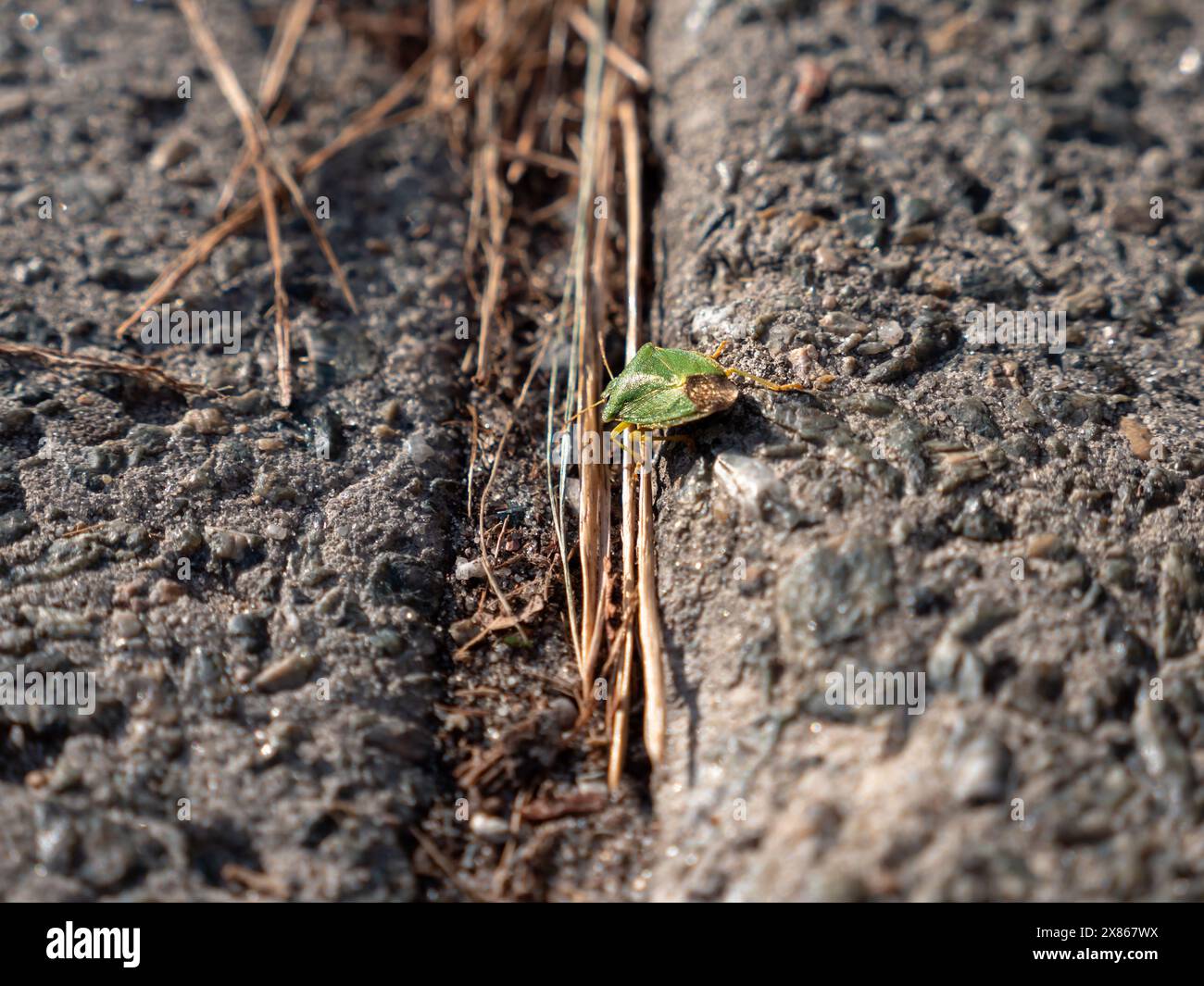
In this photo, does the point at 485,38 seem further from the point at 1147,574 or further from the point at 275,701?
the point at 1147,574

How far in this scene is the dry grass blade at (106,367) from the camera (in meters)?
2.52

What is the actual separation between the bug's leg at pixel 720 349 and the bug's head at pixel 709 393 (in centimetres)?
15

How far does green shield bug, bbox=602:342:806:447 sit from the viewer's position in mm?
2182

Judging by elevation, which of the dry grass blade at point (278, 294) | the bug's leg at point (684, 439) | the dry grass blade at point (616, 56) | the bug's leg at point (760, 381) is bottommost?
the bug's leg at point (684, 439)

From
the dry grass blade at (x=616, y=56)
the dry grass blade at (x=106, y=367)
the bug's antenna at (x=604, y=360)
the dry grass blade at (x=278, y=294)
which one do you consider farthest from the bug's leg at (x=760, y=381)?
the dry grass blade at (x=616, y=56)

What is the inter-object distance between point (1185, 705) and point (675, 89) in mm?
2375

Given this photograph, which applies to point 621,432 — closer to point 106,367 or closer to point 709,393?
point 709,393

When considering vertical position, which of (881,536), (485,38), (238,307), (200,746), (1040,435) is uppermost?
(485,38)

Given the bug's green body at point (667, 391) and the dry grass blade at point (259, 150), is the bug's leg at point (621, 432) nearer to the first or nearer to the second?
the bug's green body at point (667, 391)

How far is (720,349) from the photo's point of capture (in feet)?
7.81

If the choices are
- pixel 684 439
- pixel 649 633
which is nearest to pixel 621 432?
pixel 684 439

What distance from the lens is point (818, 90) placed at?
309cm

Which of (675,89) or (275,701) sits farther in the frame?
(675,89)
